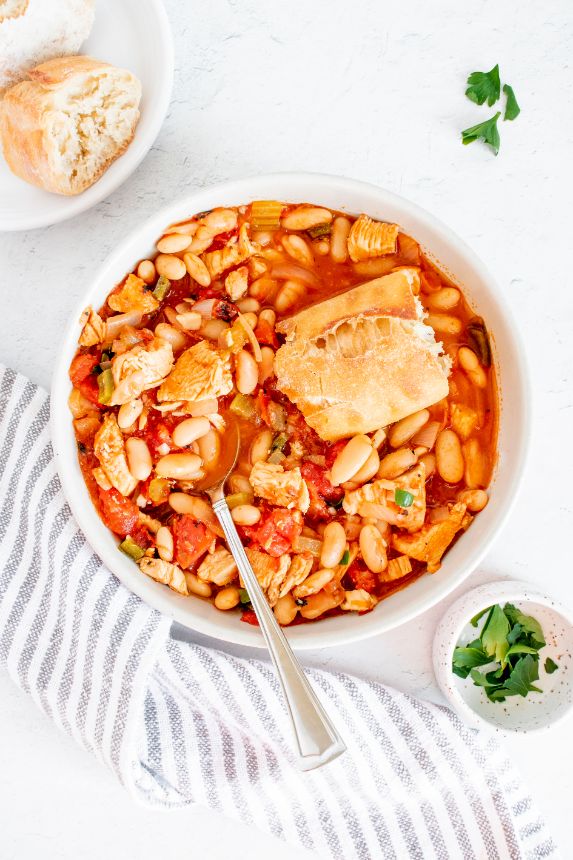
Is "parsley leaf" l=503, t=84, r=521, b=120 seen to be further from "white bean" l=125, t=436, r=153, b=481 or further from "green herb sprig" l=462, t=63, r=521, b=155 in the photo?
"white bean" l=125, t=436, r=153, b=481

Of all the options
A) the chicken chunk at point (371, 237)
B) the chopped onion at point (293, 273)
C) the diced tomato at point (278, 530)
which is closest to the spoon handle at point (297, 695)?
the diced tomato at point (278, 530)

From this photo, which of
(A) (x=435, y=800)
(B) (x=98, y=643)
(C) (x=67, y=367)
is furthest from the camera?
(A) (x=435, y=800)

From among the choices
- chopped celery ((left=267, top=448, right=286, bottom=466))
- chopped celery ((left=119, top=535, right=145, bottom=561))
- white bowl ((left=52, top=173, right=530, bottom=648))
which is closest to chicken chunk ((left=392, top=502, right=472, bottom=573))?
white bowl ((left=52, top=173, right=530, bottom=648))

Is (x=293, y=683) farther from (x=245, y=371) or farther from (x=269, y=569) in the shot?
(x=245, y=371)

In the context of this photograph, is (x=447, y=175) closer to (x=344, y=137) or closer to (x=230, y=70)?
(x=344, y=137)

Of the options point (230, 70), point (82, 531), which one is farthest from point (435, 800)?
point (230, 70)

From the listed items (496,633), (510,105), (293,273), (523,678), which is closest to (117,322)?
(293,273)
